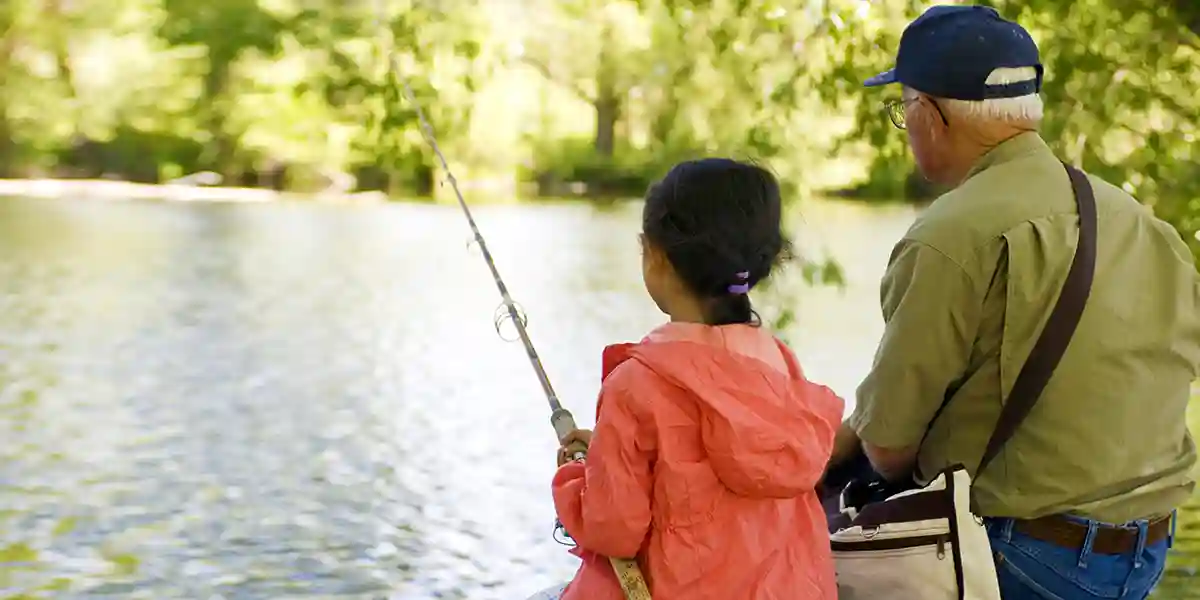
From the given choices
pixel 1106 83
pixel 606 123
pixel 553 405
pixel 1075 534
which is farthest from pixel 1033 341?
pixel 606 123

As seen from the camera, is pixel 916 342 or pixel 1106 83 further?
pixel 1106 83

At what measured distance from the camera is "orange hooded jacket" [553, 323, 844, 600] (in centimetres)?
183

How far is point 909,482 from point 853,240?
64.3ft

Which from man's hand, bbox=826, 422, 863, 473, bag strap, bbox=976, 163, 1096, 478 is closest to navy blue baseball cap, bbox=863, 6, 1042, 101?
bag strap, bbox=976, 163, 1096, 478

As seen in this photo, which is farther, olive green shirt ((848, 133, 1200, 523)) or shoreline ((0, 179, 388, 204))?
shoreline ((0, 179, 388, 204))

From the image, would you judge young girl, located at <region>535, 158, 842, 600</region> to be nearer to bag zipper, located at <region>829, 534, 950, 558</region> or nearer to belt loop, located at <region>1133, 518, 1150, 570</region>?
bag zipper, located at <region>829, 534, 950, 558</region>

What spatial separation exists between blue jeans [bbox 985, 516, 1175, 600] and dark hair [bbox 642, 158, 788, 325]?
44 centimetres

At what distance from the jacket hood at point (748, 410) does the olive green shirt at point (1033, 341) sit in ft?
0.52

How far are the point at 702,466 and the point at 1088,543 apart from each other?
513mm

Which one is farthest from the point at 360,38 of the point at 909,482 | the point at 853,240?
the point at 853,240

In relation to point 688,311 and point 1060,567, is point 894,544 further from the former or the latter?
point 688,311

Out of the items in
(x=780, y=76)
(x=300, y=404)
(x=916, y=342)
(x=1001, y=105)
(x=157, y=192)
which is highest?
(x=1001, y=105)

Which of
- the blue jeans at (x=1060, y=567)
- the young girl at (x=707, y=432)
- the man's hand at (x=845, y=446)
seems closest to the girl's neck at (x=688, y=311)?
the young girl at (x=707, y=432)

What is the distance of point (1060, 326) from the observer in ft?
6.27
